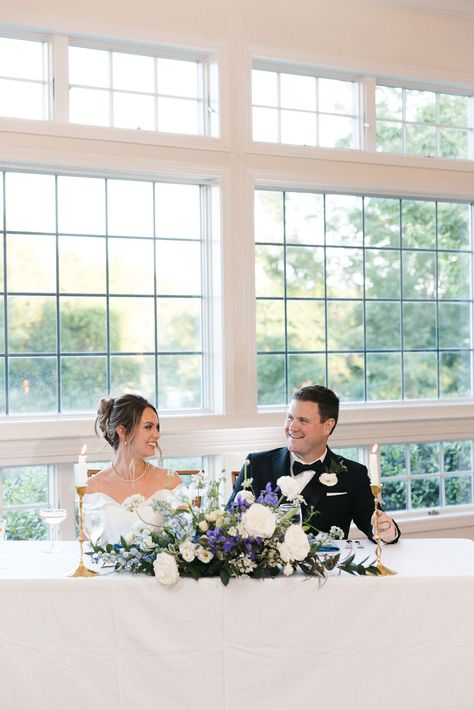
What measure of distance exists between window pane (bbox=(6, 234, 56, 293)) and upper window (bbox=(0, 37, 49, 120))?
2.15 ft

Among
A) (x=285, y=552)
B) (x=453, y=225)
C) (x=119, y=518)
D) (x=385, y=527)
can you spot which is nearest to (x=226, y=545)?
(x=285, y=552)

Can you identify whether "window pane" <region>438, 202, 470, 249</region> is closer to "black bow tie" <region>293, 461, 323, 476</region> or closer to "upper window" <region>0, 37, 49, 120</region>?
"black bow tie" <region>293, 461, 323, 476</region>

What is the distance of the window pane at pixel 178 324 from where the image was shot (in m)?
4.73

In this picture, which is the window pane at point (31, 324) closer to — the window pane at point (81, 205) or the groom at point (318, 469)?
the window pane at point (81, 205)

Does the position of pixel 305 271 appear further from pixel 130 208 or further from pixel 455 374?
pixel 455 374

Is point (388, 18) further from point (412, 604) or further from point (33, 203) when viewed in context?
point (412, 604)

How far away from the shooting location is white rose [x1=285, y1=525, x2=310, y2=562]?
2.44m

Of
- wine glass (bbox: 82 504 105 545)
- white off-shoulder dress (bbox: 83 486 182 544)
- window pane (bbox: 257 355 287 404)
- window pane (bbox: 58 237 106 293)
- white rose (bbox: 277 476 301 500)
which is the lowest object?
white off-shoulder dress (bbox: 83 486 182 544)

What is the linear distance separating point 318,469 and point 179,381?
146 centimetres

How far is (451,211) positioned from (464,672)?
3621mm

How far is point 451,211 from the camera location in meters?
5.46

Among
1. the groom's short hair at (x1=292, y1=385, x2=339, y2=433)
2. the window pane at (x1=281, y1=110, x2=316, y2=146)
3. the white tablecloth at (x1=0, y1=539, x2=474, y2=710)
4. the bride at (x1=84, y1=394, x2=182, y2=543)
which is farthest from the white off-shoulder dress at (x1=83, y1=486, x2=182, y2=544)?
the window pane at (x1=281, y1=110, x2=316, y2=146)

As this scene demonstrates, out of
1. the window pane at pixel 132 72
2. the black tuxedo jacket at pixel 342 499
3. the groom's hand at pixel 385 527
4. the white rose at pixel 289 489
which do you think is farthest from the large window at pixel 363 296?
the white rose at pixel 289 489

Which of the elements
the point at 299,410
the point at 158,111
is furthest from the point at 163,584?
the point at 158,111
